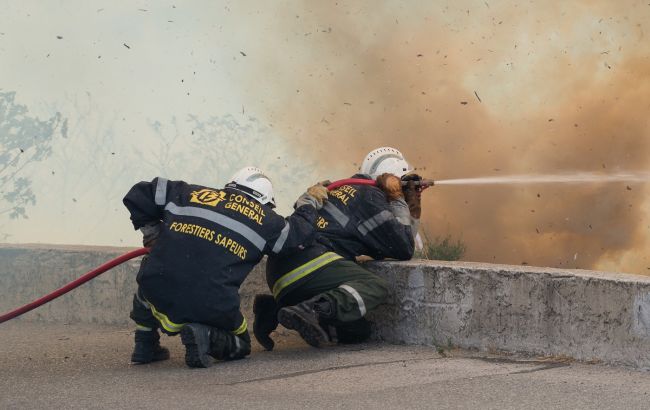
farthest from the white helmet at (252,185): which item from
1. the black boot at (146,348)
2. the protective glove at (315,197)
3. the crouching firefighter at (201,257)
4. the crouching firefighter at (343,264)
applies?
the black boot at (146,348)

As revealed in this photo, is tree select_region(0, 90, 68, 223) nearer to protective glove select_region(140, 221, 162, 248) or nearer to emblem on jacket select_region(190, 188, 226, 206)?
protective glove select_region(140, 221, 162, 248)

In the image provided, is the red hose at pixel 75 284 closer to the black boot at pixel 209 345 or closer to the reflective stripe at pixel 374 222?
the black boot at pixel 209 345

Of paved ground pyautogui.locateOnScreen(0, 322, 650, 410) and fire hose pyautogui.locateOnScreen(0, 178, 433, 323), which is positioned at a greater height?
fire hose pyautogui.locateOnScreen(0, 178, 433, 323)

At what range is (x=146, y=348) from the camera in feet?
20.3

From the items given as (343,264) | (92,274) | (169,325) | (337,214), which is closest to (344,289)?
(343,264)

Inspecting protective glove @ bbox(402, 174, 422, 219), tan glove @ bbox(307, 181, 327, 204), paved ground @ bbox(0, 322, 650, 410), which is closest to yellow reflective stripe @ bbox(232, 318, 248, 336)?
paved ground @ bbox(0, 322, 650, 410)

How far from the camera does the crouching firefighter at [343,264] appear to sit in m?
6.13

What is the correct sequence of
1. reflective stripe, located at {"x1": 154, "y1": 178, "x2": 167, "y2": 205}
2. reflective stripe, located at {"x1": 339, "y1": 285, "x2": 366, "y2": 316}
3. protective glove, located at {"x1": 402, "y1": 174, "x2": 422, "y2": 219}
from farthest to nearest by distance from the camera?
protective glove, located at {"x1": 402, "y1": 174, "x2": 422, "y2": 219}, reflective stripe, located at {"x1": 339, "y1": 285, "x2": 366, "y2": 316}, reflective stripe, located at {"x1": 154, "y1": 178, "x2": 167, "y2": 205}

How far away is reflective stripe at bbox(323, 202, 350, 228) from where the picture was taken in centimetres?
657

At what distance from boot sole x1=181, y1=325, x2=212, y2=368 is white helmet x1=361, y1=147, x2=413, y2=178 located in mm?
1809

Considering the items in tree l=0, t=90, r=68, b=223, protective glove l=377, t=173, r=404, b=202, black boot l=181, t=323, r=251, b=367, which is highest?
tree l=0, t=90, r=68, b=223

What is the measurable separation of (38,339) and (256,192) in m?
2.12

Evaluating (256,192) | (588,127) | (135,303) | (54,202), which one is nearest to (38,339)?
(135,303)

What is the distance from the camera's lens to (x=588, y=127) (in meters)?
10.5
